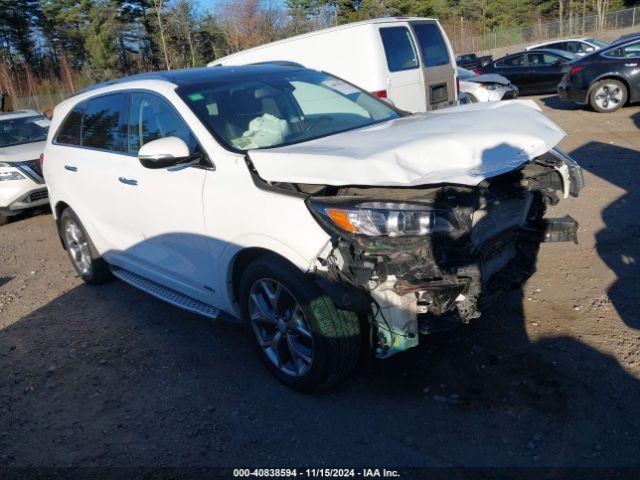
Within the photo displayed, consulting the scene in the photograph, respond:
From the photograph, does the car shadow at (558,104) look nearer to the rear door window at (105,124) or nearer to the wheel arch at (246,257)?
the rear door window at (105,124)

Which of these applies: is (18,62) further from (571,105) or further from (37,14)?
(571,105)

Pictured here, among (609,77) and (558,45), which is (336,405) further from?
(558,45)

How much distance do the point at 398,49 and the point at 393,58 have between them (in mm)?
216

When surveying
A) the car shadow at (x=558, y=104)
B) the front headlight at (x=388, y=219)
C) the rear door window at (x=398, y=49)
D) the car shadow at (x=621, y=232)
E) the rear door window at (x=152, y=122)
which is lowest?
the car shadow at (x=558, y=104)

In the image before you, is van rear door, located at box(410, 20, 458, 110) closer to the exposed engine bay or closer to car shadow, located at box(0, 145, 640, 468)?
car shadow, located at box(0, 145, 640, 468)

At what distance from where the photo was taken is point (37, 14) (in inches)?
1741

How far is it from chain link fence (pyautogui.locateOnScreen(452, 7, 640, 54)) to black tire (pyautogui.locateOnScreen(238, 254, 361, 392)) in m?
42.6

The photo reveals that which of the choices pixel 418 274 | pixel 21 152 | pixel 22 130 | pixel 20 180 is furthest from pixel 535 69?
pixel 418 274

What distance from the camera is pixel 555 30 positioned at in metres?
43.9

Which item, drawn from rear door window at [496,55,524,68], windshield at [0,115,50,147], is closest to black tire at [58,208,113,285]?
windshield at [0,115,50,147]

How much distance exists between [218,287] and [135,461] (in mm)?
1172

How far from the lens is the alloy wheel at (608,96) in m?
12.9

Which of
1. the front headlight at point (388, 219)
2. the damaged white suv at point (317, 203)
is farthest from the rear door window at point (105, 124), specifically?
the front headlight at point (388, 219)

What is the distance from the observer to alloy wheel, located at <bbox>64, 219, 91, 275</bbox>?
5680mm
